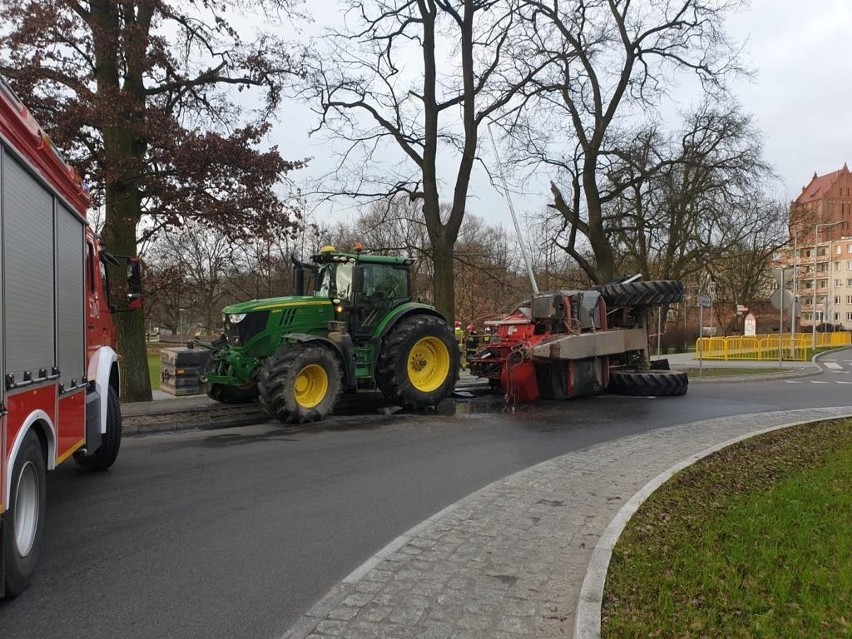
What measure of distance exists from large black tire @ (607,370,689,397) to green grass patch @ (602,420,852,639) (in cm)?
701

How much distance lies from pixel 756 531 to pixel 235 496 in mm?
4459

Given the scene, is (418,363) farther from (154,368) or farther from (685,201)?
(154,368)

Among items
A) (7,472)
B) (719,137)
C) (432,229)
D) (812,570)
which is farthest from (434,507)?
(719,137)

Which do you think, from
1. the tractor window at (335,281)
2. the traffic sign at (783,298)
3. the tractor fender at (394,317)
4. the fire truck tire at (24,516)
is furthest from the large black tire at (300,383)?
the traffic sign at (783,298)

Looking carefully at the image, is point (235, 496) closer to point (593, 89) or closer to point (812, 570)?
point (812, 570)

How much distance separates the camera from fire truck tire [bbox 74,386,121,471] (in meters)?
6.99

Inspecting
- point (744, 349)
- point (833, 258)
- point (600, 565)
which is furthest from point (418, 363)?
point (833, 258)

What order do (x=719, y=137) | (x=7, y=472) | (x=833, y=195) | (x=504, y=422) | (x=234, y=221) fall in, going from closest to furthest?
(x=7, y=472), (x=504, y=422), (x=234, y=221), (x=719, y=137), (x=833, y=195)

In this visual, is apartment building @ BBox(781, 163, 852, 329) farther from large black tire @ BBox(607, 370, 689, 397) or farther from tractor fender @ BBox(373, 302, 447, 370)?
tractor fender @ BBox(373, 302, 447, 370)

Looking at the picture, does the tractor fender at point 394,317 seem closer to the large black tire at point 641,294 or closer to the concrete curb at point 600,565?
the large black tire at point 641,294

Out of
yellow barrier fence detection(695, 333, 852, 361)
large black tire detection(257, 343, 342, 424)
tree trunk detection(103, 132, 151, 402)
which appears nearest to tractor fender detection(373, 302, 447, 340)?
large black tire detection(257, 343, 342, 424)

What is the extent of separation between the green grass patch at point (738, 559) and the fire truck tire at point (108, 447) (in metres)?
5.33

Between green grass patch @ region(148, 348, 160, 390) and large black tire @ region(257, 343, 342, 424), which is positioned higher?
large black tire @ region(257, 343, 342, 424)

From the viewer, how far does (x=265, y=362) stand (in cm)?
983
